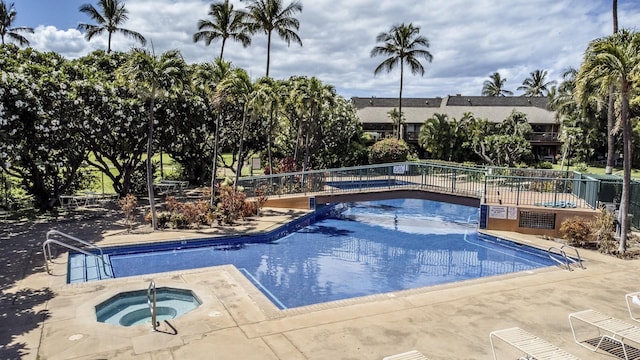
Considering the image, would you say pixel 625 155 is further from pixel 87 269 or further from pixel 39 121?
pixel 39 121

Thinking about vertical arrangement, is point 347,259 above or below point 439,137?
below

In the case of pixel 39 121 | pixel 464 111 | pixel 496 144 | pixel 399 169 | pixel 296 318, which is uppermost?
pixel 464 111

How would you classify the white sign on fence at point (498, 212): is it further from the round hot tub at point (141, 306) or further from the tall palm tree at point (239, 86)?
the round hot tub at point (141, 306)

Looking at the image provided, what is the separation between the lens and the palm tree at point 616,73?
13.3 meters

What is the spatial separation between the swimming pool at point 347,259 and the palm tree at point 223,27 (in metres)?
19.6

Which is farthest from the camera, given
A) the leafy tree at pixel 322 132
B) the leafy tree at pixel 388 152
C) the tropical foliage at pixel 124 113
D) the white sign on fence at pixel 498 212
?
the leafy tree at pixel 388 152

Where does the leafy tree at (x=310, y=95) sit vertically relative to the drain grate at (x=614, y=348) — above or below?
above

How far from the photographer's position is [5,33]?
135 feet

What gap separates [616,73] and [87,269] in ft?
54.5

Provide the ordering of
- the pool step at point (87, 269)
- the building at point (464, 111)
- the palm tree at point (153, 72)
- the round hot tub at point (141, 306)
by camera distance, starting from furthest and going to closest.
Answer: the building at point (464, 111) → the palm tree at point (153, 72) → the pool step at point (87, 269) → the round hot tub at point (141, 306)

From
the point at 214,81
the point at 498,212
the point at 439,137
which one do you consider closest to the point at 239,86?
the point at 214,81

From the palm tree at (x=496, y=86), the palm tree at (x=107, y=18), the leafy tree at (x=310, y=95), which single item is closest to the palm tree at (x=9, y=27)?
the palm tree at (x=107, y=18)

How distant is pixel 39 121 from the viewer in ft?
57.9

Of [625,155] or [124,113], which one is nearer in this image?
[625,155]
